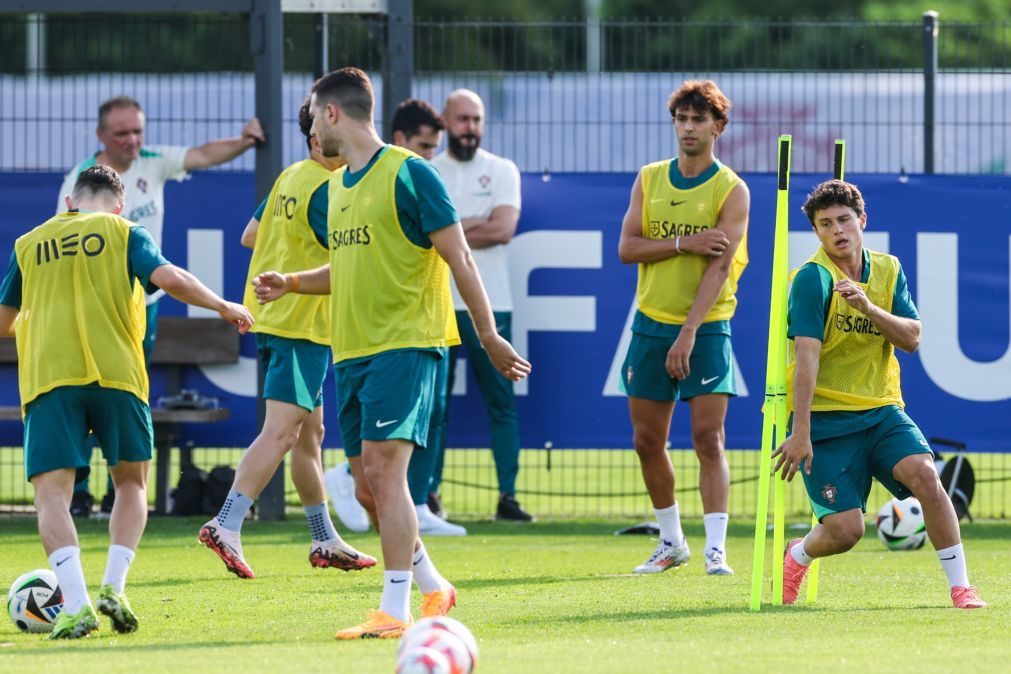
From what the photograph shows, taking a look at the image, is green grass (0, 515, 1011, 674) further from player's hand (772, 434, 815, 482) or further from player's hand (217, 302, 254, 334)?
player's hand (217, 302, 254, 334)

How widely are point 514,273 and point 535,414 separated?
98 cm

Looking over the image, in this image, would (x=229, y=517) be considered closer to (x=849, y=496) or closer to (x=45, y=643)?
(x=45, y=643)

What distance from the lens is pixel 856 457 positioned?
7.57 metres

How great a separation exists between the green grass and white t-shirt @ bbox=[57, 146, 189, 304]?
208cm

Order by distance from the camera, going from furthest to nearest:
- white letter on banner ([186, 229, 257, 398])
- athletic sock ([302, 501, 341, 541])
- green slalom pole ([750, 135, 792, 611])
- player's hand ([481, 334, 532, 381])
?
white letter on banner ([186, 229, 257, 398]) → athletic sock ([302, 501, 341, 541]) → green slalom pole ([750, 135, 792, 611]) → player's hand ([481, 334, 532, 381])

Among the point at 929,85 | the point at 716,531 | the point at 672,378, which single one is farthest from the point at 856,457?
the point at 929,85

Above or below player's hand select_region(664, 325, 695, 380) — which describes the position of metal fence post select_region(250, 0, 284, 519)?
above

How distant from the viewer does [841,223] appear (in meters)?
7.52

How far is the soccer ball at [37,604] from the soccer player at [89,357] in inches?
9.7

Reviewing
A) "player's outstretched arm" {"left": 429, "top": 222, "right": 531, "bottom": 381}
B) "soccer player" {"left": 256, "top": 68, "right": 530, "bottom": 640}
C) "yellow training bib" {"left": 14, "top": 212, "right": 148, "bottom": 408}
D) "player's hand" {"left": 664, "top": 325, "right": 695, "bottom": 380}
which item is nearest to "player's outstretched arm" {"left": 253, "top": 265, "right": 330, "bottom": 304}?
"soccer player" {"left": 256, "top": 68, "right": 530, "bottom": 640}

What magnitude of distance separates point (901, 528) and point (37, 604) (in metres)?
5.22

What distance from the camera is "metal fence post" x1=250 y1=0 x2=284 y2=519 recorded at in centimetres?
1173

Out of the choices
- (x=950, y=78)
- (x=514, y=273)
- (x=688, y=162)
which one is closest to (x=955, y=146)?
(x=950, y=78)

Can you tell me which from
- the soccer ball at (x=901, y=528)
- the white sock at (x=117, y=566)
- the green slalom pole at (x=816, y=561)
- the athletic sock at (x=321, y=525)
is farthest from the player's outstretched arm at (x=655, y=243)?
the white sock at (x=117, y=566)
